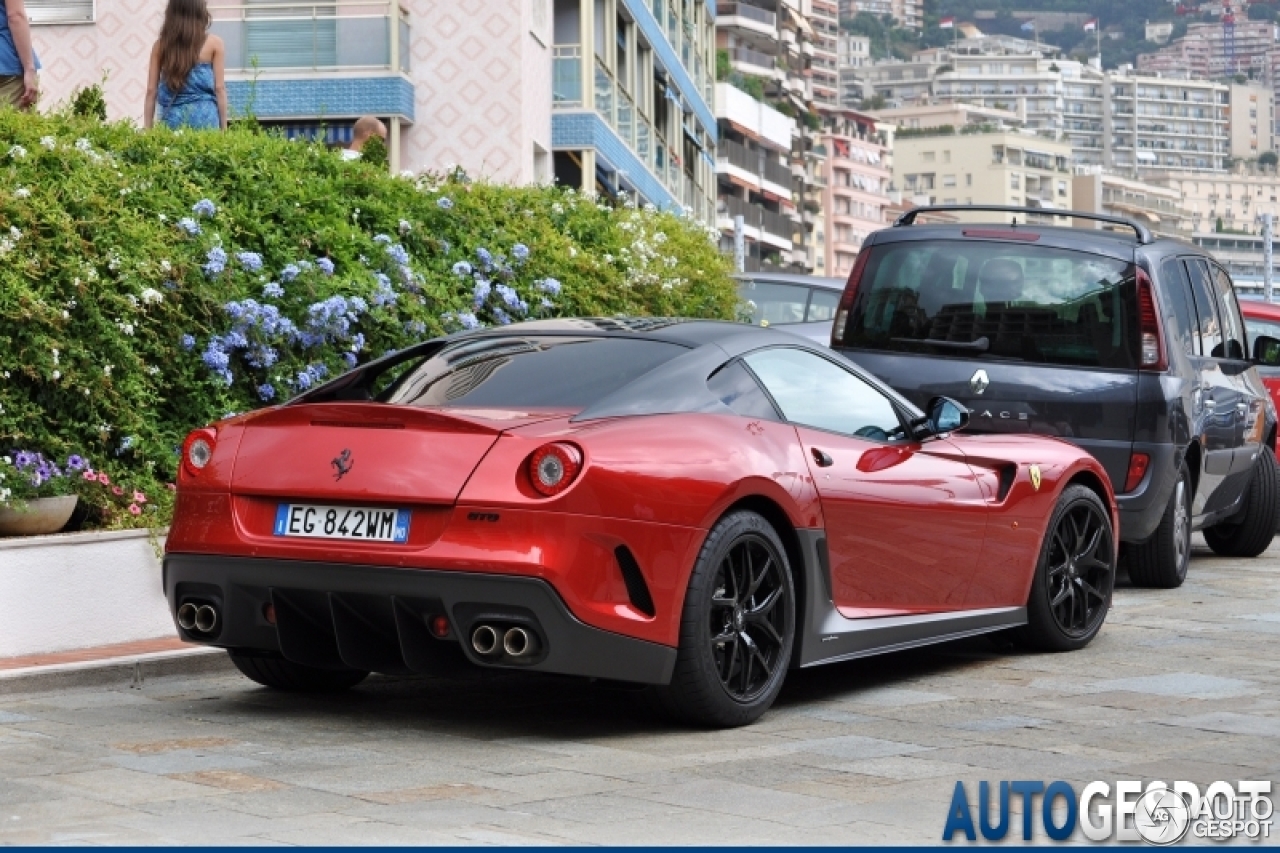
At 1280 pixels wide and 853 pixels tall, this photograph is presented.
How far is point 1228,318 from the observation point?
13.8 m

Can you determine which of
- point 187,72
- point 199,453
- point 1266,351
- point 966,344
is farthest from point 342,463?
point 1266,351

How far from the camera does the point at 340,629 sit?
7.37m

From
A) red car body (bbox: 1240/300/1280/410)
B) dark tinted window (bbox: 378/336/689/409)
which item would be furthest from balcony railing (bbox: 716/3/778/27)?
dark tinted window (bbox: 378/336/689/409)

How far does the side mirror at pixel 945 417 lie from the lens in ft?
29.5

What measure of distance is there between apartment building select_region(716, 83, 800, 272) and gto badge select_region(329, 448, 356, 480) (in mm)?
87540

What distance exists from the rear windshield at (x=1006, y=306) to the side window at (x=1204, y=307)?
1158 mm

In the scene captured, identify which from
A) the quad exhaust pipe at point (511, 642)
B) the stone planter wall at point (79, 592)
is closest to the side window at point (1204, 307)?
the stone planter wall at point (79, 592)

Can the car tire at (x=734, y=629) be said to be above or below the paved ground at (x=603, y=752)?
above

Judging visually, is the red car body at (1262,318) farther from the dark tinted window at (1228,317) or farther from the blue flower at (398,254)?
the blue flower at (398,254)

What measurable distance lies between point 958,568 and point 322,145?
15.4ft

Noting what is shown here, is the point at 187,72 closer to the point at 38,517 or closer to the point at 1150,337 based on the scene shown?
the point at 38,517

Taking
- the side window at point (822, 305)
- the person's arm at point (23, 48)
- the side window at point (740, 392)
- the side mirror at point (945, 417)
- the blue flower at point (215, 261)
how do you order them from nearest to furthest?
1. the side window at point (740, 392)
2. the side mirror at point (945, 417)
3. the blue flower at point (215, 261)
4. the person's arm at point (23, 48)
5. the side window at point (822, 305)

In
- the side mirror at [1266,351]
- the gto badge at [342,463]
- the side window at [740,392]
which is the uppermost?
the side window at [740,392]

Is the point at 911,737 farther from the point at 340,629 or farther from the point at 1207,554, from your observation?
the point at 1207,554
